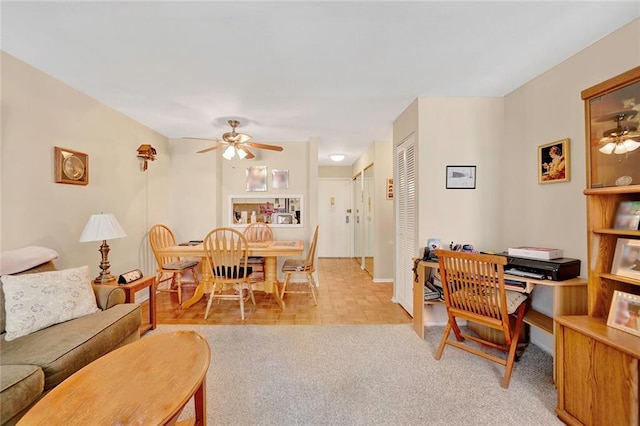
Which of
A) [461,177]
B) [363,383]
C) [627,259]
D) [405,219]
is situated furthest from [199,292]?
[627,259]

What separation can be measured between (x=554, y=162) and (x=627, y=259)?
3.29 ft

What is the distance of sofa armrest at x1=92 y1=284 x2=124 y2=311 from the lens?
208 cm

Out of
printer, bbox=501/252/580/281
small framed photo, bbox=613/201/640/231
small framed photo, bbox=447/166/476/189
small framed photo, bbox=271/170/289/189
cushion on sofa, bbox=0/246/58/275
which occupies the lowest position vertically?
printer, bbox=501/252/580/281

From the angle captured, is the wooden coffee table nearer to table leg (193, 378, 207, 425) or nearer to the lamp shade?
table leg (193, 378, 207, 425)

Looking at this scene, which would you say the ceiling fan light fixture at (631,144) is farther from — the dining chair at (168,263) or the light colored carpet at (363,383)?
the dining chair at (168,263)

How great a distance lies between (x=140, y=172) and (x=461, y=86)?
3.82 meters

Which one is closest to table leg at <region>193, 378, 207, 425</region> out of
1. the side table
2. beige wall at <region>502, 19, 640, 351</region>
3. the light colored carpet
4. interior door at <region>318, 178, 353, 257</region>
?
the light colored carpet

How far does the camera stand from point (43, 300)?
5.56ft

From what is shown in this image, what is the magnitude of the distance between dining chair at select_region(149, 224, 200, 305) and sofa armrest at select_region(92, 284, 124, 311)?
48.3 inches

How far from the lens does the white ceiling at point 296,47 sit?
5.13 feet

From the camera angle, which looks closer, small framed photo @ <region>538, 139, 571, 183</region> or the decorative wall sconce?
small framed photo @ <region>538, 139, 571, 183</region>

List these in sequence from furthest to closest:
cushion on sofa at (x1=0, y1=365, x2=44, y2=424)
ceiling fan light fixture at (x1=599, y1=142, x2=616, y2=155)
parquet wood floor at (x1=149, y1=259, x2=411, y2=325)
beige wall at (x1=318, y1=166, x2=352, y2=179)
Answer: beige wall at (x1=318, y1=166, x2=352, y2=179), parquet wood floor at (x1=149, y1=259, x2=411, y2=325), ceiling fan light fixture at (x1=599, y1=142, x2=616, y2=155), cushion on sofa at (x1=0, y1=365, x2=44, y2=424)

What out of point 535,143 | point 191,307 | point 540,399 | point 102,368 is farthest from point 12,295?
point 535,143

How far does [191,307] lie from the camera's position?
130 inches
